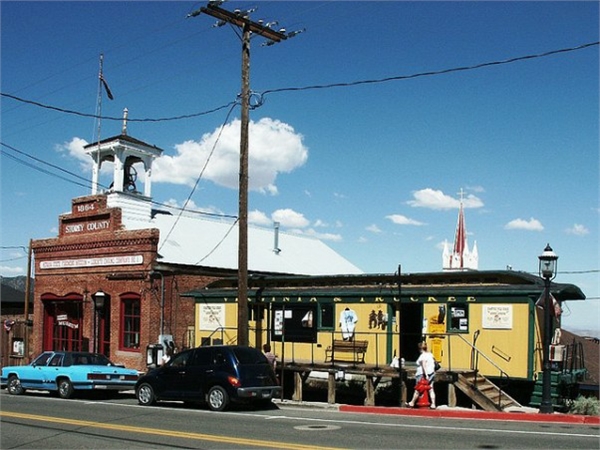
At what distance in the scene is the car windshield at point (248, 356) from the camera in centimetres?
1883

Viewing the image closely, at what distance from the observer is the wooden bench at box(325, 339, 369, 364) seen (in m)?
23.4

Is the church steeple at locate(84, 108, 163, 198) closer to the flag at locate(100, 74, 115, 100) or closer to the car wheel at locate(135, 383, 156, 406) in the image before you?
the flag at locate(100, 74, 115, 100)

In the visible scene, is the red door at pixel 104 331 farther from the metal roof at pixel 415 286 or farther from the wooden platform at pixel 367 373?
the wooden platform at pixel 367 373

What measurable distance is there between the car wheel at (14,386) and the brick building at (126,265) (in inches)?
243

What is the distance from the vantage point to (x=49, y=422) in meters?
16.2

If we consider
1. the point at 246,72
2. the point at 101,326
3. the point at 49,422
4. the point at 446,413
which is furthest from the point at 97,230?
the point at 446,413

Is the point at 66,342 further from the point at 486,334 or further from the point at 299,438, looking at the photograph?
the point at 299,438

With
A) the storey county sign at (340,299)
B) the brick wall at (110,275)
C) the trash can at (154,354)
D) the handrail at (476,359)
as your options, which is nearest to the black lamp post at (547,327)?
the handrail at (476,359)

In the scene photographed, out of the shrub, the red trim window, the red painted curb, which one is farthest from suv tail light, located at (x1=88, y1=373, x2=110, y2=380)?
the shrub

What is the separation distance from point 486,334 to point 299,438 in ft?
29.8

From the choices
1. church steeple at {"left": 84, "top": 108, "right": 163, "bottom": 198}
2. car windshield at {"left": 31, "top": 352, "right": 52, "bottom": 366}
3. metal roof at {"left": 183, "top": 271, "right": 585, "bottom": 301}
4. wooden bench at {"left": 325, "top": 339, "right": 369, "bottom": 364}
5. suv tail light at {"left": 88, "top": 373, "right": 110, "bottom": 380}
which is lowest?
suv tail light at {"left": 88, "top": 373, "right": 110, "bottom": 380}

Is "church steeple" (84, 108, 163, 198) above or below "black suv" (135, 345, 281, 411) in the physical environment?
above

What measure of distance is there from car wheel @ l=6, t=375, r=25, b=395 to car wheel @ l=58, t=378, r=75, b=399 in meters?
2.11

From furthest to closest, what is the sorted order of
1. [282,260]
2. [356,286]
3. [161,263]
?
[282,260], [161,263], [356,286]
